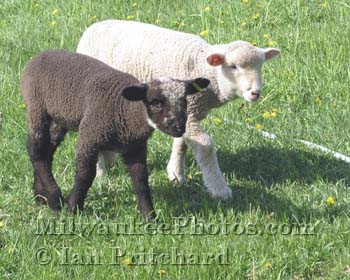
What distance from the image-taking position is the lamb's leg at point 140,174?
5992 millimetres

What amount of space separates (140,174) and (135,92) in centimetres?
→ 64

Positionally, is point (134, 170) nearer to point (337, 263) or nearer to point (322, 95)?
point (337, 263)

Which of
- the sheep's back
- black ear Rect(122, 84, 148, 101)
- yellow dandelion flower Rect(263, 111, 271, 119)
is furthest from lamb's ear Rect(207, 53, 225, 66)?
yellow dandelion flower Rect(263, 111, 271, 119)

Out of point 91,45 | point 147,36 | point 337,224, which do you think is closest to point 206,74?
point 147,36

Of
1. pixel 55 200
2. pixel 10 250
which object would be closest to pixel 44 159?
Answer: pixel 55 200

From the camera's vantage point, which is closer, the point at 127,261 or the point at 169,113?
the point at 127,261

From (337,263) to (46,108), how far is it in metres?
2.13

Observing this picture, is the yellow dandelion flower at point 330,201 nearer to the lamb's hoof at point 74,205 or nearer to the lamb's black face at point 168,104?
the lamb's black face at point 168,104

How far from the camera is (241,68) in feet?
21.2

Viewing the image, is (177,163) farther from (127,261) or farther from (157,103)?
(127,261)

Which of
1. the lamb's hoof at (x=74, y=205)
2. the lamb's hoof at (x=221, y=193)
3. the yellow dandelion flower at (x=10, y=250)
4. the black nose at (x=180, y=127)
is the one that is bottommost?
the lamb's hoof at (x=221, y=193)

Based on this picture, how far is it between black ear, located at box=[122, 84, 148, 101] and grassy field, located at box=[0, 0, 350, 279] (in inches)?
34.3

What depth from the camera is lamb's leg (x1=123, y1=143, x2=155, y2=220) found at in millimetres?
5992

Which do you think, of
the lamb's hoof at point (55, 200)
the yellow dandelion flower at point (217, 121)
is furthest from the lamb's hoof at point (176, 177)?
the lamb's hoof at point (55, 200)
